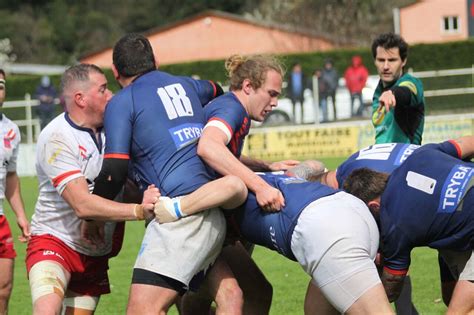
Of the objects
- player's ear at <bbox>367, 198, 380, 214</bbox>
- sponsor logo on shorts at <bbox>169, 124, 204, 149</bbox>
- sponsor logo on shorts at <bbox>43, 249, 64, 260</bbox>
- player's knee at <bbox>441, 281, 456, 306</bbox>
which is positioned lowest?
player's knee at <bbox>441, 281, 456, 306</bbox>

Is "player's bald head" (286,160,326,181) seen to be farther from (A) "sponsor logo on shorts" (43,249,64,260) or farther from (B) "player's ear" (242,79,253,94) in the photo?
(A) "sponsor logo on shorts" (43,249,64,260)

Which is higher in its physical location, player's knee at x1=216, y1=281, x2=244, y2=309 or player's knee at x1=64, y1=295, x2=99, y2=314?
player's knee at x1=216, y1=281, x2=244, y2=309

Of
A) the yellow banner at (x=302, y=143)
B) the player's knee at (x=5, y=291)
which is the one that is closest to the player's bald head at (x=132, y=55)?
the player's knee at (x=5, y=291)

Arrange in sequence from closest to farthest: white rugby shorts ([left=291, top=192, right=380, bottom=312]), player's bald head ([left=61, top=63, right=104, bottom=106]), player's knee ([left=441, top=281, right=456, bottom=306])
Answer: white rugby shorts ([left=291, top=192, right=380, bottom=312]) → player's bald head ([left=61, top=63, right=104, bottom=106]) → player's knee ([left=441, top=281, right=456, bottom=306])

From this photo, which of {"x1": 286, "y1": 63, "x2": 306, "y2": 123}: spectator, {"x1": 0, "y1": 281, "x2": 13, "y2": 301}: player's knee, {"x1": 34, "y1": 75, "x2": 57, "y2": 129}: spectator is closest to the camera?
{"x1": 0, "y1": 281, "x2": 13, "y2": 301}: player's knee

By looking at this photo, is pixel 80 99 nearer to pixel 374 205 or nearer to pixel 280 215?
pixel 280 215

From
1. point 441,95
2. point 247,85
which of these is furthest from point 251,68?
point 441,95

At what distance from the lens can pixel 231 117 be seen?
5434mm

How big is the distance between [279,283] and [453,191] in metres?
4.17

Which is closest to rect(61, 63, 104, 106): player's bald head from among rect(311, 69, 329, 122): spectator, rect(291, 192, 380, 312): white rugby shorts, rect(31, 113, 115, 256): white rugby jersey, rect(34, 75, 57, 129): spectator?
rect(31, 113, 115, 256): white rugby jersey

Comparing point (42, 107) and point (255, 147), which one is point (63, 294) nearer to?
point (255, 147)

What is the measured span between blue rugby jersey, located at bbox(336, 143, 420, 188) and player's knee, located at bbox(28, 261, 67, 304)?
75.3 inches

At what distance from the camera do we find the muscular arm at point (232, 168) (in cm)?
518

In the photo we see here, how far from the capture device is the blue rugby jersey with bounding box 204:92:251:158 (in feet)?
17.7
